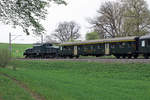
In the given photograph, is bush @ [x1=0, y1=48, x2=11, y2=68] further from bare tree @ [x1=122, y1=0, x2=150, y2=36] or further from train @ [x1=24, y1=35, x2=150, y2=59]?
bare tree @ [x1=122, y1=0, x2=150, y2=36]

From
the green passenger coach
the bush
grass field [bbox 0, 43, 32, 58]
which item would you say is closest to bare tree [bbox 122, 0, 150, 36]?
the green passenger coach

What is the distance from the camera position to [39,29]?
1552 cm

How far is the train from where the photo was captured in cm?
2680

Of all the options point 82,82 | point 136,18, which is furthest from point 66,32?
point 82,82

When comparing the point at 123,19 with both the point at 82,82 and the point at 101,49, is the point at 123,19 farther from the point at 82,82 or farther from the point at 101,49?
the point at 82,82

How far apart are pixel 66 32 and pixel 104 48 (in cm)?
6325

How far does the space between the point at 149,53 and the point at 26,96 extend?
19369 millimetres

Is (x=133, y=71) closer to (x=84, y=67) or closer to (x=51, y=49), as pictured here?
(x=84, y=67)

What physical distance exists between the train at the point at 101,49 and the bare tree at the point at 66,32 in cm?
5146

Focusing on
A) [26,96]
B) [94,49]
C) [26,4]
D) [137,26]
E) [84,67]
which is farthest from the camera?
[137,26]

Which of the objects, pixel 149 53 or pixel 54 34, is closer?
pixel 149 53

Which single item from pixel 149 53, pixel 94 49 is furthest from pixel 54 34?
pixel 149 53

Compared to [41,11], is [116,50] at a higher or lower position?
lower

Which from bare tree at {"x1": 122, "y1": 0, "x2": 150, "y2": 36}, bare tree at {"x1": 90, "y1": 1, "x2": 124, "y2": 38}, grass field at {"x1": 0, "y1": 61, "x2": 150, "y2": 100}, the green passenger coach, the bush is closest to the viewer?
grass field at {"x1": 0, "y1": 61, "x2": 150, "y2": 100}
